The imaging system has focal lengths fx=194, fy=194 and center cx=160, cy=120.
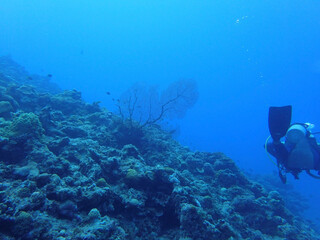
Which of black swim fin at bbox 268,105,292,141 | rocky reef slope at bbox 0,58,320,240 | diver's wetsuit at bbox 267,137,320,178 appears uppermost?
black swim fin at bbox 268,105,292,141

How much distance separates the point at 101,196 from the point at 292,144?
19.2 feet

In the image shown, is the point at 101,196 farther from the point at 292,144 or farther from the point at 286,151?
the point at 292,144

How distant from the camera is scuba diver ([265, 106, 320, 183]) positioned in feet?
19.3

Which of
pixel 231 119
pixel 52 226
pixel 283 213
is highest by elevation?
pixel 231 119

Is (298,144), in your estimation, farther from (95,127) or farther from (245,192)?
(95,127)

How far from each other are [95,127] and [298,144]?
8790 millimetres

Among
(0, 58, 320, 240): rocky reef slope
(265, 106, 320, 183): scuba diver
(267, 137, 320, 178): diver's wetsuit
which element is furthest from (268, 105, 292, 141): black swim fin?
(0, 58, 320, 240): rocky reef slope

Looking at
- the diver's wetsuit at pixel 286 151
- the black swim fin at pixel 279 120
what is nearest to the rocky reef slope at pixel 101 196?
the diver's wetsuit at pixel 286 151

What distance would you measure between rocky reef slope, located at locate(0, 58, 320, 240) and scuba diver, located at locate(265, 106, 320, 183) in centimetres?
280

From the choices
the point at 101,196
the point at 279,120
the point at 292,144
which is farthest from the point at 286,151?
the point at 101,196

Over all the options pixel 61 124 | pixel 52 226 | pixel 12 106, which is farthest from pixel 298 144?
pixel 12 106

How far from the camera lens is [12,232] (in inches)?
119

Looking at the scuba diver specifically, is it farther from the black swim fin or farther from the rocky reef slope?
the rocky reef slope

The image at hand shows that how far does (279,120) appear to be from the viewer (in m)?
6.18
